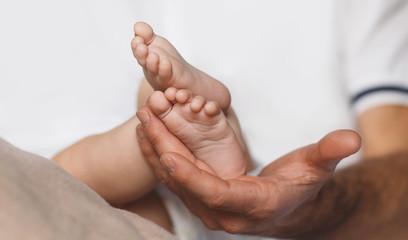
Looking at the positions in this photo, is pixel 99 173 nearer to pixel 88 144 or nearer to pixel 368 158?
pixel 88 144

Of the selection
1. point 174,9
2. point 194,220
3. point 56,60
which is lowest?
point 194,220

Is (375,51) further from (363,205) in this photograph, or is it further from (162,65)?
(162,65)

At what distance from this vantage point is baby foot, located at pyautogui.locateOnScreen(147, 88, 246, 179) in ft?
1.88

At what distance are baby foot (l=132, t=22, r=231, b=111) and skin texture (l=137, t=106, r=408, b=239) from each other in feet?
0.17

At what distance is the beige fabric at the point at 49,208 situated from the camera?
0.34 metres

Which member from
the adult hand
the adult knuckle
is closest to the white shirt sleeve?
the adult hand

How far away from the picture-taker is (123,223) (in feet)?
1.39

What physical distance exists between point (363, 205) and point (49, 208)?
0.65 meters

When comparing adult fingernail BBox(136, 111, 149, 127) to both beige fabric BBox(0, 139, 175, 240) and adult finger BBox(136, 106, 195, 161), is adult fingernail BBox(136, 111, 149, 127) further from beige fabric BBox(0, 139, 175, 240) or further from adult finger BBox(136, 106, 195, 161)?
beige fabric BBox(0, 139, 175, 240)

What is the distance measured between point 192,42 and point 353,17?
0.34 meters

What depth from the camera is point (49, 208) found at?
37cm

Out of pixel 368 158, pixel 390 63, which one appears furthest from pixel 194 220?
pixel 390 63

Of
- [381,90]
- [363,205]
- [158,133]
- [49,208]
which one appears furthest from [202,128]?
[381,90]

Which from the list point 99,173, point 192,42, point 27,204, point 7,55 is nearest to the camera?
point 27,204
